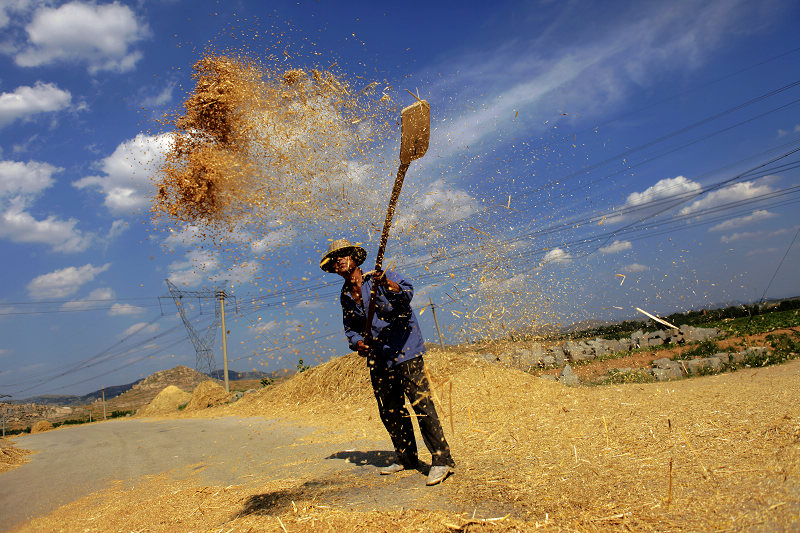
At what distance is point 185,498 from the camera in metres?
4.24

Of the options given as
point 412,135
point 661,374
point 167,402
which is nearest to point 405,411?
point 412,135

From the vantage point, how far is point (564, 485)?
3004 millimetres

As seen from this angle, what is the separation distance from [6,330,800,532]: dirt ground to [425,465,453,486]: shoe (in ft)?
0.20

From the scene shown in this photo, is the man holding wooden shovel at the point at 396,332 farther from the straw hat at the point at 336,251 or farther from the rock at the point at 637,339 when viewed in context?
the rock at the point at 637,339

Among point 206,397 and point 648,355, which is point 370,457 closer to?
point 648,355

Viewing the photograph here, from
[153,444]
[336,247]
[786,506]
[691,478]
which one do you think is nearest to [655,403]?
[691,478]

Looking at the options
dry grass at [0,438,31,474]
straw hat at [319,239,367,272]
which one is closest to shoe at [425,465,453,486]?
straw hat at [319,239,367,272]

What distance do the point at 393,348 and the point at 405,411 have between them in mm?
719

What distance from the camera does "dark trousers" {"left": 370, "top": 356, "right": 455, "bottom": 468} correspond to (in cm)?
372

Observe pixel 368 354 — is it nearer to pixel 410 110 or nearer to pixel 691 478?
pixel 410 110

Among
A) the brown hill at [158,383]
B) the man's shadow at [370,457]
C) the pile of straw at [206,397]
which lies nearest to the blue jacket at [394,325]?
the man's shadow at [370,457]

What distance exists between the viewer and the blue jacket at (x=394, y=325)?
3832 mm

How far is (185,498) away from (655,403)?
17.8ft

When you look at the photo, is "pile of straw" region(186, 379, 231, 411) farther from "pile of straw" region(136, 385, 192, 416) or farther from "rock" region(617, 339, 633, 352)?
"rock" region(617, 339, 633, 352)
